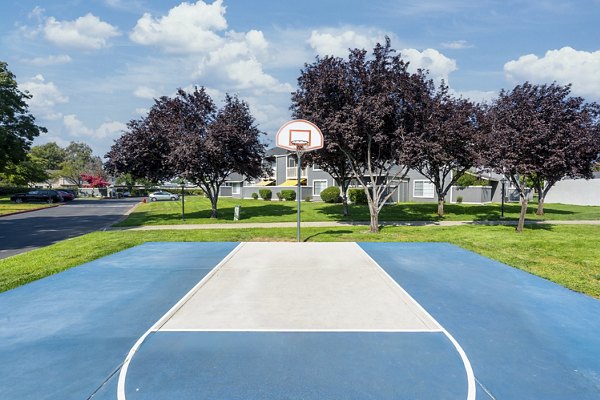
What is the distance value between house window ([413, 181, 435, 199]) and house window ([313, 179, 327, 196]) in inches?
397

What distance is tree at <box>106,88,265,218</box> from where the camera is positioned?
2281 centimetres

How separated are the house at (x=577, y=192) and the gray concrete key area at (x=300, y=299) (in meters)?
39.9

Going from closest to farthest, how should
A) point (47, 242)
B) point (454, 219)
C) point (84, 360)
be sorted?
point (84, 360), point (47, 242), point (454, 219)

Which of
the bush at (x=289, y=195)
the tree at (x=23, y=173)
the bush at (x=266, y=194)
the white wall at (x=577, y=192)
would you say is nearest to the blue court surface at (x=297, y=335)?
the bush at (x=289, y=195)

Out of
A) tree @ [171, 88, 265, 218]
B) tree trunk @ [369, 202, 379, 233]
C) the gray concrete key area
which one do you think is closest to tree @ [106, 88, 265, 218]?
tree @ [171, 88, 265, 218]

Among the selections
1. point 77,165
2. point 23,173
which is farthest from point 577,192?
point 77,165

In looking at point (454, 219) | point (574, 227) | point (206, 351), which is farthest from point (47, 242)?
point (574, 227)

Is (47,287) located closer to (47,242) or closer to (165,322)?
(165,322)

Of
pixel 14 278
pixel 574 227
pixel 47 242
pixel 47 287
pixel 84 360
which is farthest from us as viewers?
pixel 574 227

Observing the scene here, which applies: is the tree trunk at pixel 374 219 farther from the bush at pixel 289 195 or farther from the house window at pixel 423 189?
the bush at pixel 289 195

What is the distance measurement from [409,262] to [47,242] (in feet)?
47.1

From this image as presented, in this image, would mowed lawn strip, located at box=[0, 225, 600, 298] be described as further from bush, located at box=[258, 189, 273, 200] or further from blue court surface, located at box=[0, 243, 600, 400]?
bush, located at box=[258, 189, 273, 200]

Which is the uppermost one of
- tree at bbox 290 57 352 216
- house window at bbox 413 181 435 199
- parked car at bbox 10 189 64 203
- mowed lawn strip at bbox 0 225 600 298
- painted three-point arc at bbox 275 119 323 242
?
tree at bbox 290 57 352 216

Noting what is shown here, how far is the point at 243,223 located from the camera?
893 inches
